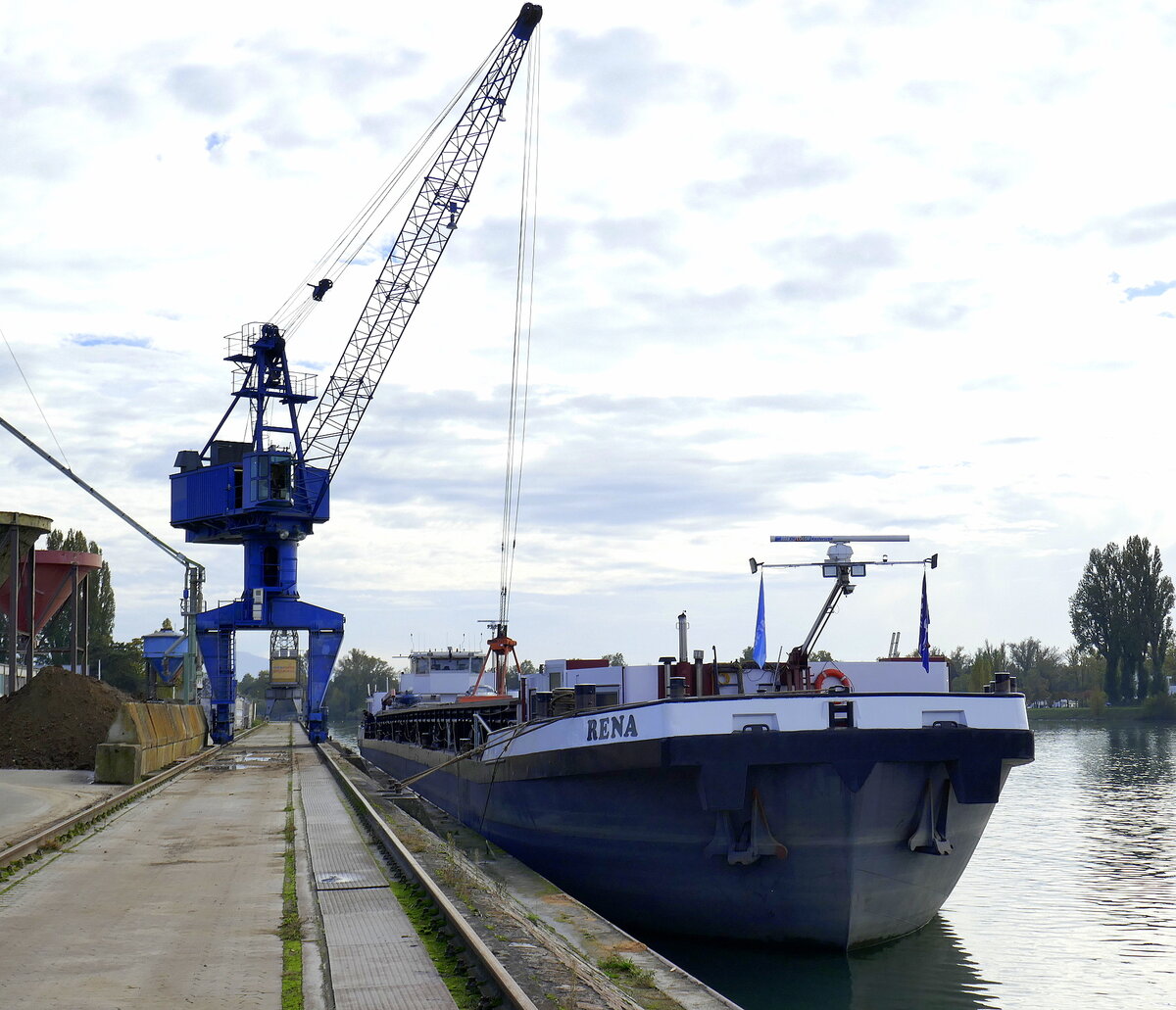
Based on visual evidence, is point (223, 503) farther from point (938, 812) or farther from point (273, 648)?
point (938, 812)

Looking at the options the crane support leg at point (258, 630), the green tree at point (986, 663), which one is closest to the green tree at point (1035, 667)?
the green tree at point (986, 663)

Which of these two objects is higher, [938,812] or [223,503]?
[223,503]

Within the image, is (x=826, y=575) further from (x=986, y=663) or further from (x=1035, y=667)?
(x=1035, y=667)

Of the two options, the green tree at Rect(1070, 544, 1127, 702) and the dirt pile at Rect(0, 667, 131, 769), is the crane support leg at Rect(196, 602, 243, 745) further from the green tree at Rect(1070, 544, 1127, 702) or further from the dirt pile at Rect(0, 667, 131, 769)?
the green tree at Rect(1070, 544, 1127, 702)

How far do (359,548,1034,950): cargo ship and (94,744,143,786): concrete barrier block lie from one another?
17.1 metres

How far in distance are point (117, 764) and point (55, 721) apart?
9148mm

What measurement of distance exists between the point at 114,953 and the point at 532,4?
50.7 metres

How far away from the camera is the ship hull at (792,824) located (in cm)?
1259

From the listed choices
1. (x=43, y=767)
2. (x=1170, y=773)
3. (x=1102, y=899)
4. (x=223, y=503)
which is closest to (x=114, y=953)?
(x=1102, y=899)

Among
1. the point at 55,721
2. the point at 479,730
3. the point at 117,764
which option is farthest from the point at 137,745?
the point at 479,730

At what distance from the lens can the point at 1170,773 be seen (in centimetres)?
4159

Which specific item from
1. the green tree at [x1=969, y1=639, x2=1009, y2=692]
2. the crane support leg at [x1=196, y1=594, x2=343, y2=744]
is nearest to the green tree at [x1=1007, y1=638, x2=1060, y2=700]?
the green tree at [x1=969, y1=639, x2=1009, y2=692]

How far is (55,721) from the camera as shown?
1404 inches

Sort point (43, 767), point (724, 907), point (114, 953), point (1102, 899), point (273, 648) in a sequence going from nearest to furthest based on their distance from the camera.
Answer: point (114, 953), point (724, 907), point (1102, 899), point (43, 767), point (273, 648)
